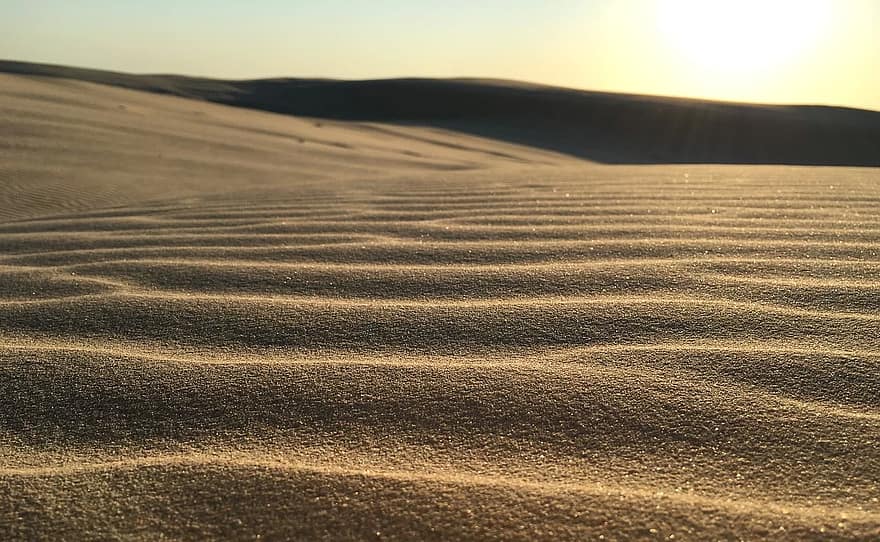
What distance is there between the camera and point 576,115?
54.0 feet

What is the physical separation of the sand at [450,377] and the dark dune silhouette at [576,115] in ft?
34.0

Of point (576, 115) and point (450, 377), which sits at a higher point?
point (576, 115)

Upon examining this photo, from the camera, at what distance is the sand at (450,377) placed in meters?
0.72

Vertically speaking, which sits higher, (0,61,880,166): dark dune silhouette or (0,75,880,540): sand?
(0,61,880,166): dark dune silhouette

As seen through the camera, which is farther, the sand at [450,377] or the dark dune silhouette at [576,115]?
the dark dune silhouette at [576,115]

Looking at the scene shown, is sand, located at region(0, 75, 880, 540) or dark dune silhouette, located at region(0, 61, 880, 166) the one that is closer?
sand, located at region(0, 75, 880, 540)

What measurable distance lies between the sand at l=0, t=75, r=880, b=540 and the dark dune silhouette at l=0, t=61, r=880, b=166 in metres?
10.4

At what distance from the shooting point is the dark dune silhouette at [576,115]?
44.4ft

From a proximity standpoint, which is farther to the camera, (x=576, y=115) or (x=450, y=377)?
(x=576, y=115)

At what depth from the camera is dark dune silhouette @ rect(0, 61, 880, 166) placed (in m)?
13.5

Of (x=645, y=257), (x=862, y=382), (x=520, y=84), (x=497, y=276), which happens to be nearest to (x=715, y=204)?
(x=645, y=257)

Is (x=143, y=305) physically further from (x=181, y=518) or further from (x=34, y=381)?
(x=181, y=518)

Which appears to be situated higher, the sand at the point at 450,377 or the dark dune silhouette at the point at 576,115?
the dark dune silhouette at the point at 576,115

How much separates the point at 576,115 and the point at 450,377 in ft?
52.5
